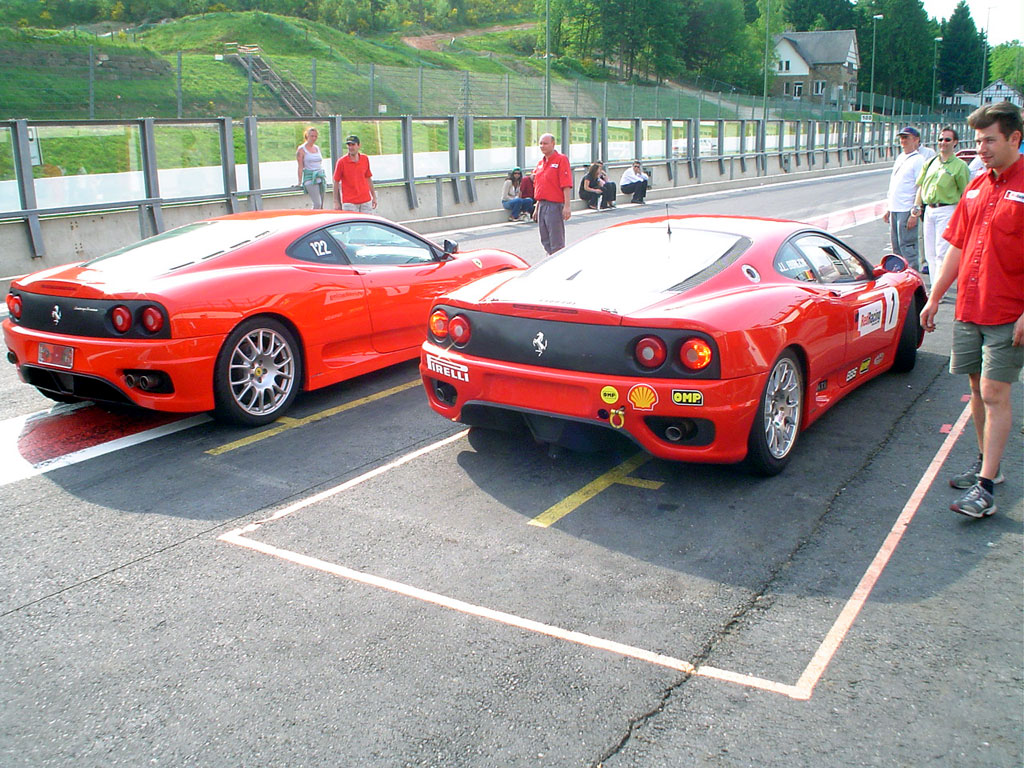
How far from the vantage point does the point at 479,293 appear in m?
5.26

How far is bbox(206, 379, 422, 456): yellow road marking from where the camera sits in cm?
557

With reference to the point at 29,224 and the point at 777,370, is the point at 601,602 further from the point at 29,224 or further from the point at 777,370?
the point at 29,224

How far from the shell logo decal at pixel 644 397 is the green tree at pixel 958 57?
16293cm

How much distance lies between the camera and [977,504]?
430 centimetres

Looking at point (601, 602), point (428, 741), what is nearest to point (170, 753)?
point (428, 741)

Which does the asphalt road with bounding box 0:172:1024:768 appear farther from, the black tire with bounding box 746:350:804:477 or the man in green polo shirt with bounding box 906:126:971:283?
the man in green polo shirt with bounding box 906:126:971:283

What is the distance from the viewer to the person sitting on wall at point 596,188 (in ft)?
78.6

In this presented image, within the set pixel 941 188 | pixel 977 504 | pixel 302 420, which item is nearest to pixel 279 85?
pixel 941 188

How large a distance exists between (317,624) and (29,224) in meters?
10.9

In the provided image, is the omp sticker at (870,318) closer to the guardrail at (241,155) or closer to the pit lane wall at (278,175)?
the pit lane wall at (278,175)

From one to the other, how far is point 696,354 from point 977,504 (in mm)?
1425

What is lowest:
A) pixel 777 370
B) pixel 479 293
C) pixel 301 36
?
pixel 777 370

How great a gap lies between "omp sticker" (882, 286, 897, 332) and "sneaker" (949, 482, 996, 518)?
2087mm

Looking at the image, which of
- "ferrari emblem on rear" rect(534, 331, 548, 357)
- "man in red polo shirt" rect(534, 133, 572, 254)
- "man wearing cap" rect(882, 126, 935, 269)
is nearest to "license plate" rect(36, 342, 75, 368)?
"ferrari emblem on rear" rect(534, 331, 548, 357)
